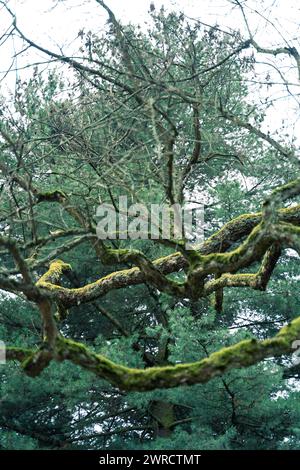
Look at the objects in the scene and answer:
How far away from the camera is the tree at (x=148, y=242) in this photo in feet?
15.0

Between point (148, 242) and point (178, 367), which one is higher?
point (148, 242)

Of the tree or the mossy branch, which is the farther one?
the tree

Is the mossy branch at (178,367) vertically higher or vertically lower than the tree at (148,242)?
lower

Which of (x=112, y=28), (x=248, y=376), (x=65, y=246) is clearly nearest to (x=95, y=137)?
(x=112, y=28)

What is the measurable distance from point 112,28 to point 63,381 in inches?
169

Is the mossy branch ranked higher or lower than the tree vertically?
lower

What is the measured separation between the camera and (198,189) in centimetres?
1027

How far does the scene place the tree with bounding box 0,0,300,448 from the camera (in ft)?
15.0

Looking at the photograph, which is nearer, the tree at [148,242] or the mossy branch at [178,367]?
the mossy branch at [178,367]

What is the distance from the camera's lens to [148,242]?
8.89 m

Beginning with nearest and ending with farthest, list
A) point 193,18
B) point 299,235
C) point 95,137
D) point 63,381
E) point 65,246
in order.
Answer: point 299,235
point 65,246
point 193,18
point 95,137
point 63,381

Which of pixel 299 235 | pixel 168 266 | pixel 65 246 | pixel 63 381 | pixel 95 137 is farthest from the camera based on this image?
pixel 63 381

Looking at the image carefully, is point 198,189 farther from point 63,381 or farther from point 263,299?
point 63,381

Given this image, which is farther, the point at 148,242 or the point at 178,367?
the point at 148,242
